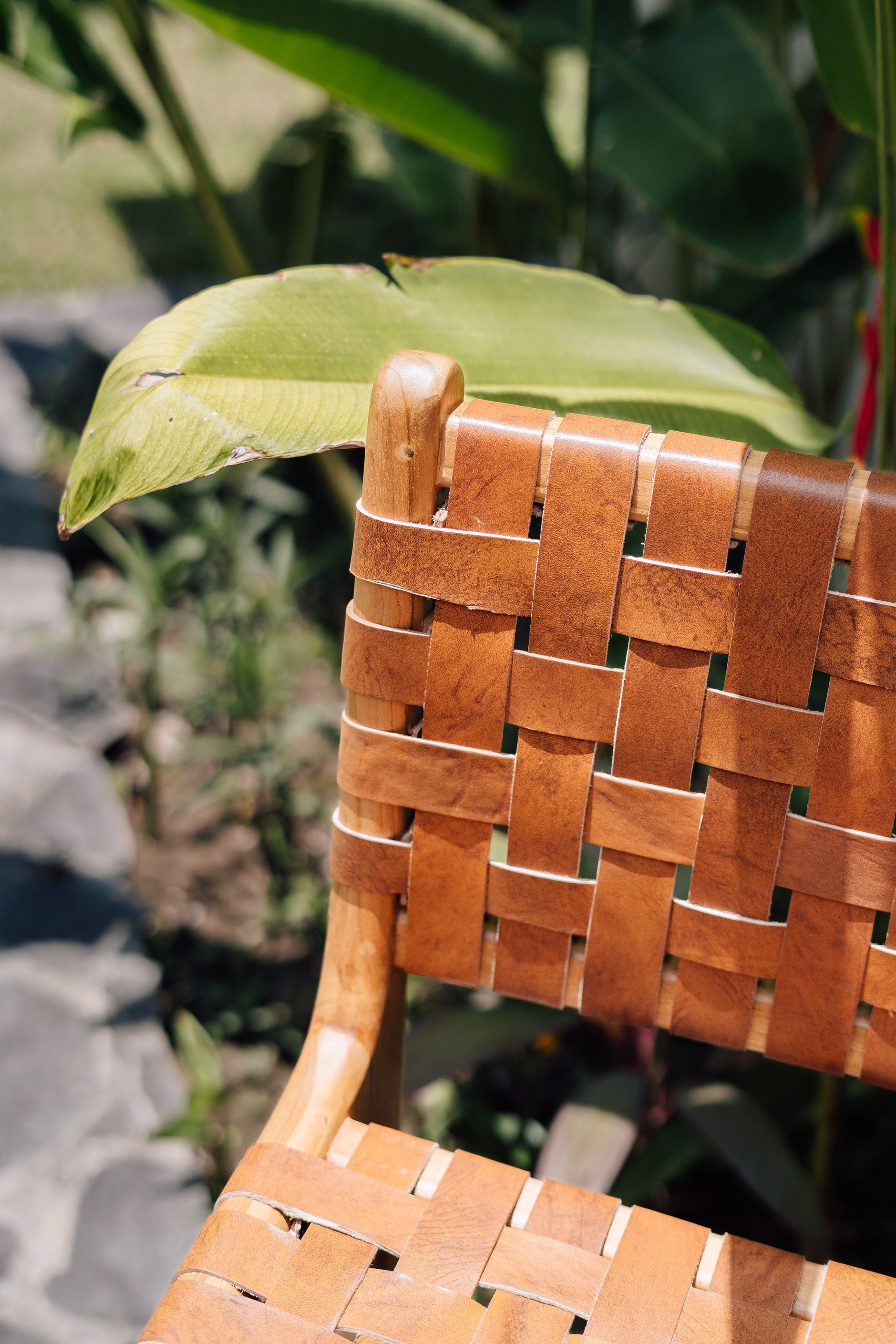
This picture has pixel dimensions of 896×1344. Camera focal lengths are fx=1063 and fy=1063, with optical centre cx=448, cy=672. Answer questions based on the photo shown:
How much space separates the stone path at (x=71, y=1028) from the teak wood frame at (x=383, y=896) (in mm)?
425

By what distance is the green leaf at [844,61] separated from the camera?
83 cm

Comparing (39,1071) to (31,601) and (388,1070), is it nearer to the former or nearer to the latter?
(388,1070)

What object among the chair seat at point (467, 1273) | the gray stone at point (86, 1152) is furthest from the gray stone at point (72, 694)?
the chair seat at point (467, 1273)

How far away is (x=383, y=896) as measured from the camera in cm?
68

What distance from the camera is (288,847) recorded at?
1463mm

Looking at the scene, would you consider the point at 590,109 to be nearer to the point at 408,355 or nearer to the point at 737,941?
the point at 408,355

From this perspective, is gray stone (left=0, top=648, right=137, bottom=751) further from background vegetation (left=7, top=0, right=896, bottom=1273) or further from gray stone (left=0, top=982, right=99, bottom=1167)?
gray stone (left=0, top=982, right=99, bottom=1167)

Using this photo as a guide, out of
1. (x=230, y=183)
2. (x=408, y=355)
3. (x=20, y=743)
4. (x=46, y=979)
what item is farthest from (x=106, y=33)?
(x=408, y=355)

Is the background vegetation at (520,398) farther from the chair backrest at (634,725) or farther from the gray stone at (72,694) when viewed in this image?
the chair backrest at (634,725)

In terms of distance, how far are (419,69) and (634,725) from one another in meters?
0.71

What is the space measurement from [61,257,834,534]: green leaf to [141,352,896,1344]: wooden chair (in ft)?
0.27

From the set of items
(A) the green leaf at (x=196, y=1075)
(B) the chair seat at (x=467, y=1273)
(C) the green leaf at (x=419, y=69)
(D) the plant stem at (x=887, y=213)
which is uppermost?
(C) the green leaf at (x=419, y=69)

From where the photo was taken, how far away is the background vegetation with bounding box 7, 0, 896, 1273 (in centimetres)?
94

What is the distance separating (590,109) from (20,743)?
3.58 feet
